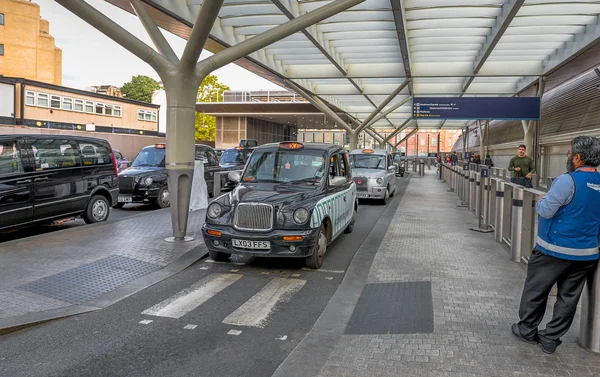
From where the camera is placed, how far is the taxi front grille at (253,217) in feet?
22.9

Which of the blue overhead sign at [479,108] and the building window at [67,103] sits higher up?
the building window at [67,103]

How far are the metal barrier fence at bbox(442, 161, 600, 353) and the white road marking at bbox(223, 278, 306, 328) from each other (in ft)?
9.89

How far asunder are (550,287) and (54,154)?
9.10 metres

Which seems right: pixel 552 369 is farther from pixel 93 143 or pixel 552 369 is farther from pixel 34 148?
pixel 93 143

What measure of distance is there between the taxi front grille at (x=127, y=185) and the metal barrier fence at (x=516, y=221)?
927cm

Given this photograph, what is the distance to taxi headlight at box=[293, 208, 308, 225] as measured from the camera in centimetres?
695

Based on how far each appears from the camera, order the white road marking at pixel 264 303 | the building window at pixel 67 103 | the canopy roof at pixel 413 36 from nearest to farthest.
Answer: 1. the white road marking at pixel 264 303
2. the canopy roof at pixel 413 36
3. the building window at pixel 67 103

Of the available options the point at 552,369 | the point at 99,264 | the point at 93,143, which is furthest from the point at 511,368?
the point at 93,143

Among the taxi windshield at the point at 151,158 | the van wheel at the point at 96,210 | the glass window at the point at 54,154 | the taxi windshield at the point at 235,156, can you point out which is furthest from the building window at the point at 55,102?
the glass window at the point at 54,154

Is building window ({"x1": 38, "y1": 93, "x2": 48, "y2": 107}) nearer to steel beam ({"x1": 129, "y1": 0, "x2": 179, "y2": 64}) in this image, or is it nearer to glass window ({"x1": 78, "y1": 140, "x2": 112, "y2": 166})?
glass window ({"x1": 78, "y1": 140, "x2": 112, "y2": 166})

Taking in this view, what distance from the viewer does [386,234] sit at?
10.1 m

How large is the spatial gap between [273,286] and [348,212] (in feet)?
11.9

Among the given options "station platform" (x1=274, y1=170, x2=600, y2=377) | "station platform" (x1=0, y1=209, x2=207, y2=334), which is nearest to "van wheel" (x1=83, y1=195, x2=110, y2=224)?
"station platform" (x1=0, y1=209, x2=207, y2=334)

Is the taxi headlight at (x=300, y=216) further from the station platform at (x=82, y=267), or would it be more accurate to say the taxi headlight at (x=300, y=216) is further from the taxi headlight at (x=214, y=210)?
the station platform at (x=82, y=267)
